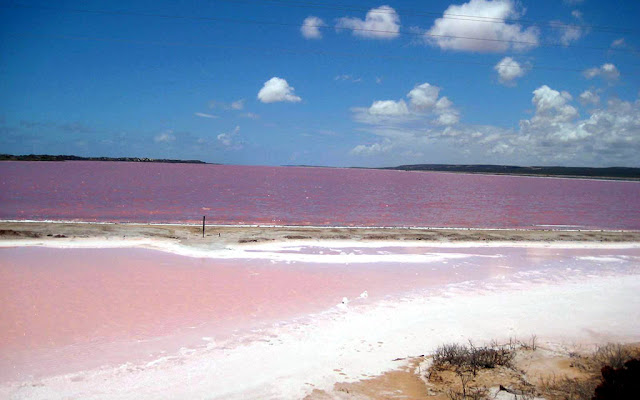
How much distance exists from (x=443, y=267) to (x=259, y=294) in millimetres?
7448

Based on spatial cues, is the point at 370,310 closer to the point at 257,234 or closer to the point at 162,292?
the point at 162,292

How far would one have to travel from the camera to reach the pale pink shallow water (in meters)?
8.24

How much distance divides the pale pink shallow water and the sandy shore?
252 centimetres

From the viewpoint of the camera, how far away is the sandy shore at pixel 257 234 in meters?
19.6

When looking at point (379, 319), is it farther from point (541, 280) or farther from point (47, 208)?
point (47, 208)

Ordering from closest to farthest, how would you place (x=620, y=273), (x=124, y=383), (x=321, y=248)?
(x=124, y=383) → (x=620, y=273) → (x=321, y=248)

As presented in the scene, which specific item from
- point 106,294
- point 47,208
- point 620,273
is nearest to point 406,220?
point 620,273

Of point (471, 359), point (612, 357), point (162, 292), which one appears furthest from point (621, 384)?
point (162, 292)

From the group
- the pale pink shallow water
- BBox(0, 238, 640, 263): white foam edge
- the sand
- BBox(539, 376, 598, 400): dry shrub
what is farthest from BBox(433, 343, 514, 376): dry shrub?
BBox(0, 238, 640, 263): white foam edge

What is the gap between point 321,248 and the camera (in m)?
19.1

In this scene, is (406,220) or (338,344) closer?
(338,344)

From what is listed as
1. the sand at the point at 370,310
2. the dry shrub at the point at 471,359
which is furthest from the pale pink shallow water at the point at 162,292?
the dry shrub at the point at 471,359

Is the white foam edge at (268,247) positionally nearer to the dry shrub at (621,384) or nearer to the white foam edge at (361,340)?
the white foam edge at (361,340)

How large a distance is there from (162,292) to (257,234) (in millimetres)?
9476
